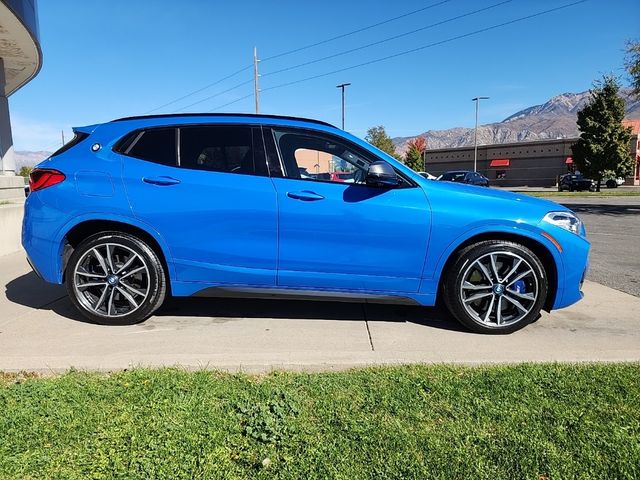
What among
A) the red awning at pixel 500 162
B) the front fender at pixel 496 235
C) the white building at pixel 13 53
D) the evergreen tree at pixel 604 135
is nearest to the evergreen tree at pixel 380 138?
the red awning at pixel 500 162

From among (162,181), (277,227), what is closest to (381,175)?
(277,227)

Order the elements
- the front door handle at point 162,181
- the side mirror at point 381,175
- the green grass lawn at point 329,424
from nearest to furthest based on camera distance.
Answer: the green grass lawn at point 329,424 < the side mirror at point 381,175 < the front door handle at point 162,181

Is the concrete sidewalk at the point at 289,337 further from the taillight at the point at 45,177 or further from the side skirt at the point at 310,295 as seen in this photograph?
the taillight at the point at 45,177

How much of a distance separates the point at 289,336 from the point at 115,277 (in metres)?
1.64

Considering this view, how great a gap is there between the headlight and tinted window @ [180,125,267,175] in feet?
8.09

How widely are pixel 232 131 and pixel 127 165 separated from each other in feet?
3.19

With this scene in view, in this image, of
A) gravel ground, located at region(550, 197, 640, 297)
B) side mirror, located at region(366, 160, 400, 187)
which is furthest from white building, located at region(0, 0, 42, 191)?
gravel ground, located at region(550, 197, 640, 297)

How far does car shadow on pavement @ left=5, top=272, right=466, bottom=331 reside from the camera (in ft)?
14.0

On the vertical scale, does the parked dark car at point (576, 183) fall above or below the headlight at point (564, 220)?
above

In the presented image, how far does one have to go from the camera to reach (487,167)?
200 ft

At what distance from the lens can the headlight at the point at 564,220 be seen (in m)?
3.78

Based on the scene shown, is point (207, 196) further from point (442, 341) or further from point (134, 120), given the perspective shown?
point (442, 341)

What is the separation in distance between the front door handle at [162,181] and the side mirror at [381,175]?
1659mm

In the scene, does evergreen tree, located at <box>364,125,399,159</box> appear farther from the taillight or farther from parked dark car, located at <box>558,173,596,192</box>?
the taillight
